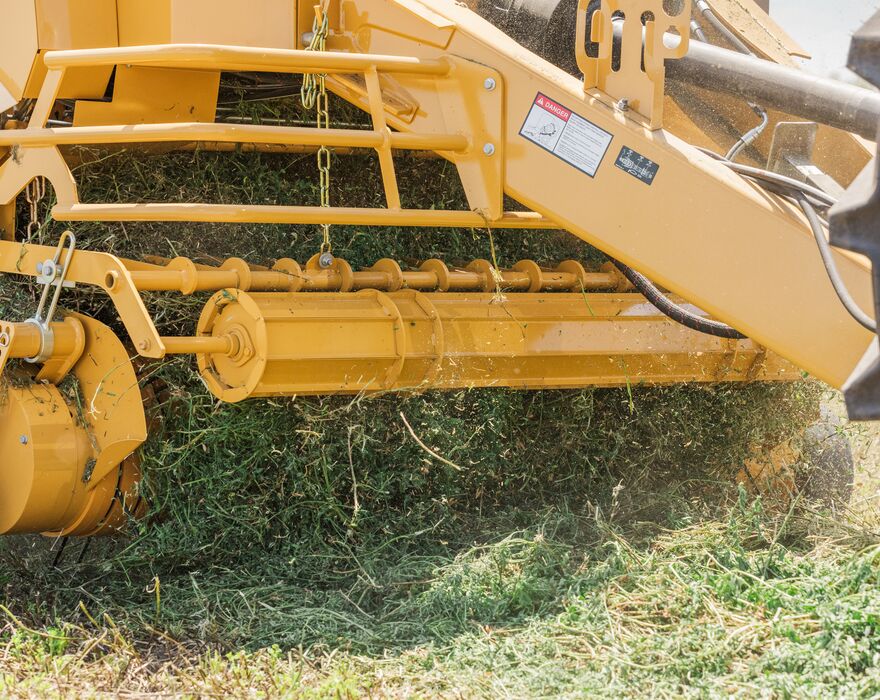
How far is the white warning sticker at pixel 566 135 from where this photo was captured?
3318 millimetres

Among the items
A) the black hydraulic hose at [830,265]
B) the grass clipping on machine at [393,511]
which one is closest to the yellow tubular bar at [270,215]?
the grass clipping on machine at [393,511]

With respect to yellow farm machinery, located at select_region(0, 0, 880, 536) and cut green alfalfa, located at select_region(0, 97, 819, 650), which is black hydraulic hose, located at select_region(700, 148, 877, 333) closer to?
yellow farm machinery, located at select_region(0, 0, 880, 536)

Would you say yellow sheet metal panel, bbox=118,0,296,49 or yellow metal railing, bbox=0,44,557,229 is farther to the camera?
yellow sheet metal panel, bbox=118,0,296,49

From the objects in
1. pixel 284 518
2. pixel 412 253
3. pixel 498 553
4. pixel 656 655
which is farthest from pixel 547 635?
pixel 412 253

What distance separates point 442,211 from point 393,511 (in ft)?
4.00

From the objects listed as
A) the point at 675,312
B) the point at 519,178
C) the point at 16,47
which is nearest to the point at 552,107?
the point at 519,178

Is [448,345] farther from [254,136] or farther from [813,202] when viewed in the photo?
[813,202]

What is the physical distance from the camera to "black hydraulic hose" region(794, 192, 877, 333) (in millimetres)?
2738

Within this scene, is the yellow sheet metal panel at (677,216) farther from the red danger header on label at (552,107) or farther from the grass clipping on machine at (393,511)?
the grass clipping on machine at (393,511)

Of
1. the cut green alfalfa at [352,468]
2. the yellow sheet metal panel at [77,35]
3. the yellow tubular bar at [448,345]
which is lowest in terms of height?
the cut green alfalfa at [352,468]

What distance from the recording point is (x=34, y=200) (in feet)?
13.8

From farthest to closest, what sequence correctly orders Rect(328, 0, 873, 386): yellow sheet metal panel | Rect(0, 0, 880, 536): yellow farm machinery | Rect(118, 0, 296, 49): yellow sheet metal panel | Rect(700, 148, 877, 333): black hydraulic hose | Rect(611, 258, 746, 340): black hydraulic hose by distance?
Rect(611, 258, 746, 340): black hydraulic hose < Rect(118, 0, 296, 49): yellow sheet metal panel < Rect(0, 0, 880, 536): yellow farm machinery < Rect(328, 0, 873, 386): yellow sheet metal panel < Rect(700, 148, 877, 333): black hydraulic hose

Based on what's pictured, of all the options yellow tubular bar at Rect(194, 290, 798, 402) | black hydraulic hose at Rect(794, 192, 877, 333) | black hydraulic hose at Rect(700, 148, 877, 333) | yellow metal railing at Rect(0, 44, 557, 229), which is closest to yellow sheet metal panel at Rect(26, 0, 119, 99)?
yellow metal railing at Rect(0, 44, 557, 229)

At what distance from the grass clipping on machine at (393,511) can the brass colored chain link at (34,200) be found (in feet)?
0.23
